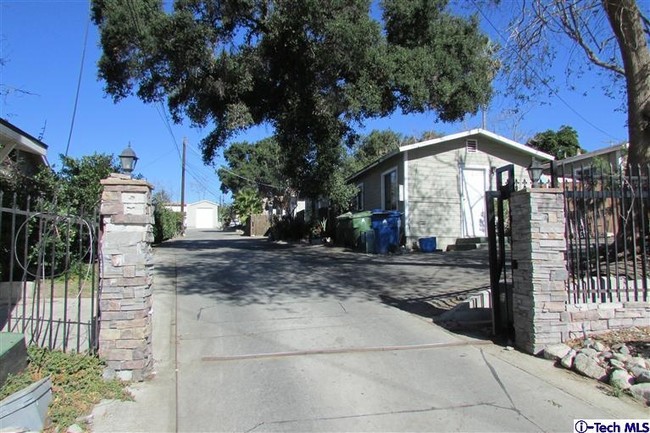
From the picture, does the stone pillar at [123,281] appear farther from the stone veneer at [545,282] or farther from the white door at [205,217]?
the white door at [205,217]

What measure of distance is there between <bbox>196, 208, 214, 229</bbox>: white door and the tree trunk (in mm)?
93055

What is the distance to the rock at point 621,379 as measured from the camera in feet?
16.4

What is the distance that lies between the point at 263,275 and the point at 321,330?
5110 millimetres

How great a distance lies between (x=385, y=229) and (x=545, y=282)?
37.1ft

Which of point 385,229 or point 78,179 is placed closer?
point 78,179

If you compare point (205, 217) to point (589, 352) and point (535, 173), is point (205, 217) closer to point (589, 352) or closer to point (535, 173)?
point (535, 173)

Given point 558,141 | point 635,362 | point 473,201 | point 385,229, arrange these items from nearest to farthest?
point 635,362, point 385,229, point 473,201, point 558,141

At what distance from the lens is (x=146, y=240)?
5355mm

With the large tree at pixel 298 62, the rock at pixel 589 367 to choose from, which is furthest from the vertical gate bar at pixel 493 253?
the large tree at pixel 298 62

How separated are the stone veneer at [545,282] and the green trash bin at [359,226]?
11.7m

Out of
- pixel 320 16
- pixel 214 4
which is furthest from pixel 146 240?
pixel 214 4

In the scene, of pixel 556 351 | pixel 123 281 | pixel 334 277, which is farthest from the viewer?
pixel 334 277

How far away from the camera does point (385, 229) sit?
1742cm

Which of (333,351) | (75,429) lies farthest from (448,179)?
(75,429)
